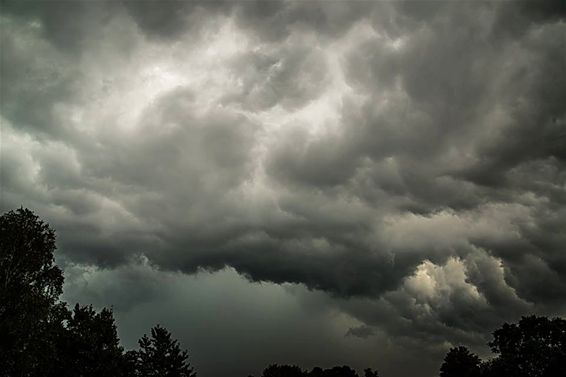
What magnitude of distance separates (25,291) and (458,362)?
103 m

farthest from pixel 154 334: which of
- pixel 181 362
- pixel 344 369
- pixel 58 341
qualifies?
pixel 344 369

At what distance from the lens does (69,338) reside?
6244 cm

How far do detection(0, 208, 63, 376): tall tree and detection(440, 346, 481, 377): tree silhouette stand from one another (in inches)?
3826

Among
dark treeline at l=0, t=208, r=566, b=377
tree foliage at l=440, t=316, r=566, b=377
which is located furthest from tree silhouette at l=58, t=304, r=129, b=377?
tree foliage at l=440, t=316, r=566, b=377

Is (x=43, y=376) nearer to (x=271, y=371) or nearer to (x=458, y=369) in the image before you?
(x=458, y=369)

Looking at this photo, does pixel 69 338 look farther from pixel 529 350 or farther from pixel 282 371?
pixel 282 371

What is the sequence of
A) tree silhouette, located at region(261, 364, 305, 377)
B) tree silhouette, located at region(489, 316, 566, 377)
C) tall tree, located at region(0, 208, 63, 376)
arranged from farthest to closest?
tree silhouette, located at region(261, 364, 305, 377) → tree silhouette, located at region(489, 316, 566, 377) → tall tree, located at region(0, 208, 63, 376)

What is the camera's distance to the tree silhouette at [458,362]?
113m

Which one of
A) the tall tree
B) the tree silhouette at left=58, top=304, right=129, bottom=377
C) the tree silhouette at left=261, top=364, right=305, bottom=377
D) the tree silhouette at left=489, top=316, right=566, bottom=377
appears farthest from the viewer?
the tree silhouette at left=261, top=364, right=305, bottom=377

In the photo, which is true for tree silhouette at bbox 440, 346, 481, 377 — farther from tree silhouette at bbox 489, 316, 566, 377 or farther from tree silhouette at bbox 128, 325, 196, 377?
tree silhouette at bbox 128, 325, 196, 377

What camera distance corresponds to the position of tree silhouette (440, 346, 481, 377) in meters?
113

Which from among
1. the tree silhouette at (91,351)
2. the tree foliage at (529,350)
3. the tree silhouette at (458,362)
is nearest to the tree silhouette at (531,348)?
the tree foliage at (529,350)

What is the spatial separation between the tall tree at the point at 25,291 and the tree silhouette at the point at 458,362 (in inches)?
3826

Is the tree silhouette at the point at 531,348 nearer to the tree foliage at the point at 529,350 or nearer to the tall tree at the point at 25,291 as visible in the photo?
the tree foliage at the point at 529,350
